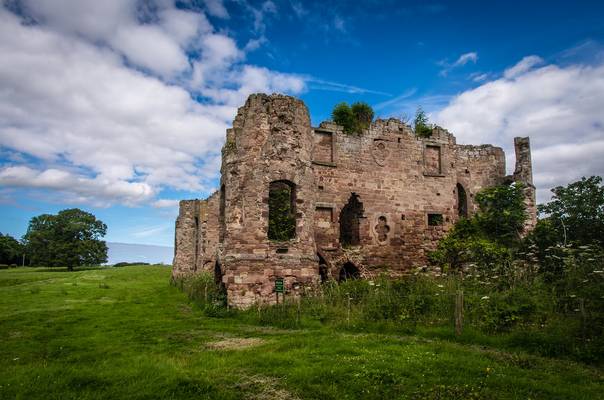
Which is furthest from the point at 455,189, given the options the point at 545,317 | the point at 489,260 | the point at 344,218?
the point at 545,317

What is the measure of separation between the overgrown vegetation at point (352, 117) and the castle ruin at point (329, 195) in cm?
47

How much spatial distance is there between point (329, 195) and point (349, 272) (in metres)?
3.55

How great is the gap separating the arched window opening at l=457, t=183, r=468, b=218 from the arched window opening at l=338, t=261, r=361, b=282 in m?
6.84

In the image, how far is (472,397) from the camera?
6527mm

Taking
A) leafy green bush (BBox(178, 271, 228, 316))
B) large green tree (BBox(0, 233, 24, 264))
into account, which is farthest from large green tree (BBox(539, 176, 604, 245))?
large green tree (BBox(0, 233, 24, 264))

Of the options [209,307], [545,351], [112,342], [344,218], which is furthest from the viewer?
[344,218]

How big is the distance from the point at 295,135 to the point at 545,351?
35.3 ft

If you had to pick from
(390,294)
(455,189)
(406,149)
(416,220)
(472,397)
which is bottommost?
(472,397)

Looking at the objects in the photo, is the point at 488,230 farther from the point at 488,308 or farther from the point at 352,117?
the point at 488,308

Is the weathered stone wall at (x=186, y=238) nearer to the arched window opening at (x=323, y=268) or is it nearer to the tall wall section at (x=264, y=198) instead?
the arched window opening at (x=323, y=268)

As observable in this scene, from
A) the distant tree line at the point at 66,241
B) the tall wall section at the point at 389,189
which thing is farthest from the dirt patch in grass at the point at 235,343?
the distant tree line at the point at 66,241

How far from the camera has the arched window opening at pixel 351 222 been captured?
1981cm

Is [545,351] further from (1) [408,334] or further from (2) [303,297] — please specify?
(2) [303,297]

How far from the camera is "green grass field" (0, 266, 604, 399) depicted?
680cm
